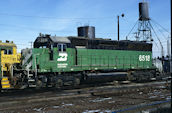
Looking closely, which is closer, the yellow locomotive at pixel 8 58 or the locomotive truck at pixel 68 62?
the yellow locomotive at pixel 8 58

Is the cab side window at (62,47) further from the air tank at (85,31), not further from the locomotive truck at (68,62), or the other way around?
the air tank at (85,31)

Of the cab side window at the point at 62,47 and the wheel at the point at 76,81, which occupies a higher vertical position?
the cab side window at the point at 62,47

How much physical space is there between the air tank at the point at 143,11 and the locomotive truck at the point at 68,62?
46.7 feet

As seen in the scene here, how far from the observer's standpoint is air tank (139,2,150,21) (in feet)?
110

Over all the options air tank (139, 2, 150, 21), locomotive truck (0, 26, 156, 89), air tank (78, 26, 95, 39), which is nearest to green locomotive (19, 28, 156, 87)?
locomotive truck (0, 26, 156, 89)

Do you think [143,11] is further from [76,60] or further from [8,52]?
[8,52]

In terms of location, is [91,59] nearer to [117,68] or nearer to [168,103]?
[117,68]

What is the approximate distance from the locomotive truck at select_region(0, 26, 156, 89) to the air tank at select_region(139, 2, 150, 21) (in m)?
14.2

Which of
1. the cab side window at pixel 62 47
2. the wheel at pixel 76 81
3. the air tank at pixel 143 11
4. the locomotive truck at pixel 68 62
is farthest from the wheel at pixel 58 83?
the air tank at pixel 143 11

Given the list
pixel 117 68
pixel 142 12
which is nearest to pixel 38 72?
pixel 117 68

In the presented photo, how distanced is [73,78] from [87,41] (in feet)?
10.7

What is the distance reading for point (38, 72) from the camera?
47.4 feet

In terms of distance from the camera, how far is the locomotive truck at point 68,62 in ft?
45.9

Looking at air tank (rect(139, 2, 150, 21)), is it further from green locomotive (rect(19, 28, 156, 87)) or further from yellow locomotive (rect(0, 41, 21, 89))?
yellow locomotive (rect(0, 41, 21, 89))
